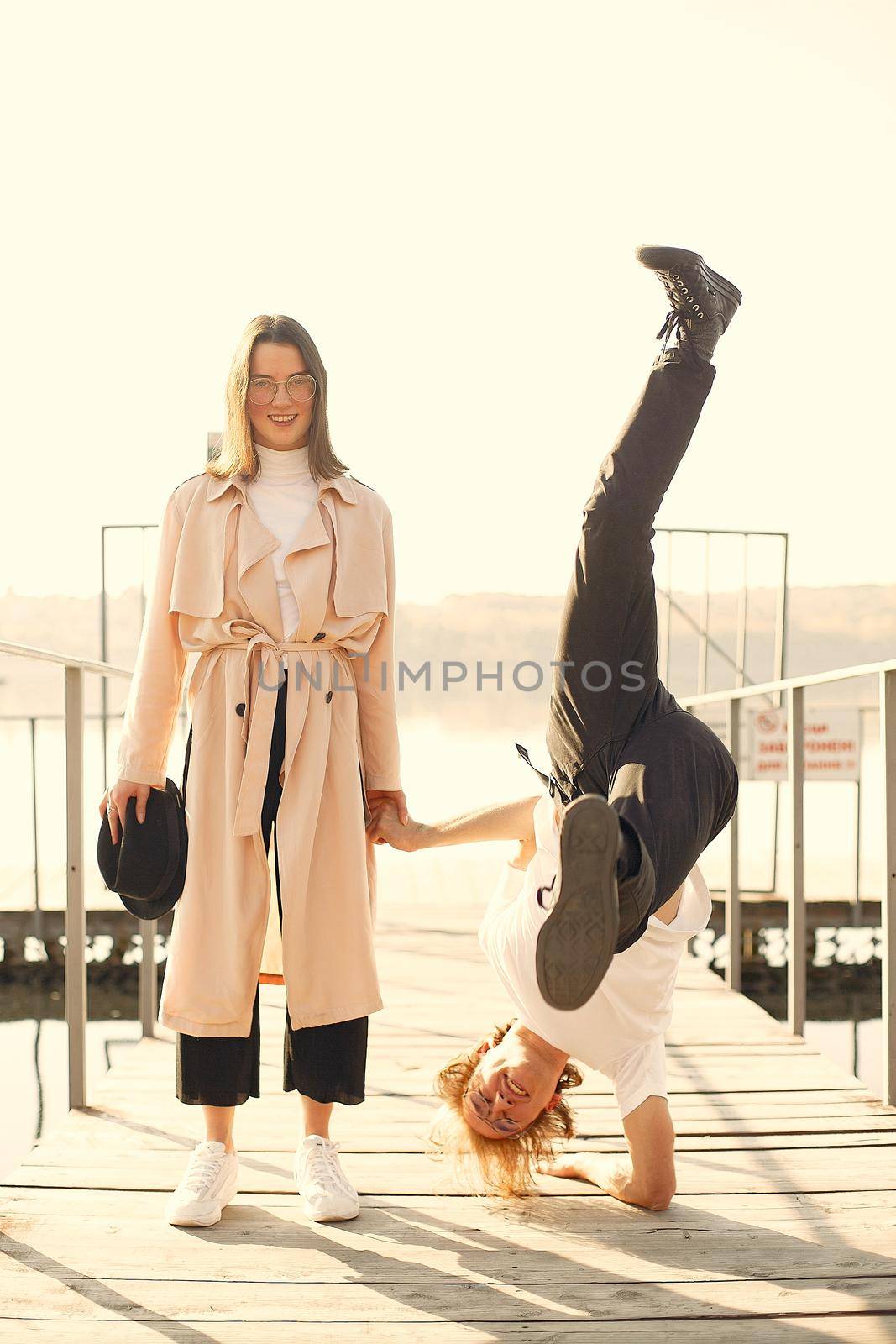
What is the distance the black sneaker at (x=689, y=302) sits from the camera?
72.0 inches

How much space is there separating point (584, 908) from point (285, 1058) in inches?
27.6

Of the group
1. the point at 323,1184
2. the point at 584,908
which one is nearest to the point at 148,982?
the point at 323,1184

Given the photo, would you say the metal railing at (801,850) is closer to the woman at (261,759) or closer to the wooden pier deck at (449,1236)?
the wooden pier deck at (449,1236)

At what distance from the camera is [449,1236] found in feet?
5.79

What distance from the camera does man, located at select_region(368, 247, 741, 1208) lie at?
1.84m

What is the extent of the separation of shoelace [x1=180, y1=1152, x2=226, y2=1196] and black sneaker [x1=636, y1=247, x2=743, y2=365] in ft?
4.83

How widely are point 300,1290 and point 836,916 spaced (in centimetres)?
571

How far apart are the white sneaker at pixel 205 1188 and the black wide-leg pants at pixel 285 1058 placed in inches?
3.4

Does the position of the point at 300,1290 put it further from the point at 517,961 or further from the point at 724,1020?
the point at 724,1020

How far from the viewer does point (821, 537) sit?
24391mm

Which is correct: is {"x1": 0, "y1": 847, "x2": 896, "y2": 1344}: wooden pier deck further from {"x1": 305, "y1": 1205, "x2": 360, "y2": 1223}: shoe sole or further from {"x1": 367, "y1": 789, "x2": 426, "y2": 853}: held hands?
{"x1": 367, "y1": 789, "x2": 426, "y2": 853}: held hands

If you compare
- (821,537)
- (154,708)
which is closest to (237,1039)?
(154,708)

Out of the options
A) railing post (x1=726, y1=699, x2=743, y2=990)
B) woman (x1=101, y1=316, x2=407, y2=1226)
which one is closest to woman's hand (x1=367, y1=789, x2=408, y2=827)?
woman (x1=101, y1=316, x2=407, y2=1226)

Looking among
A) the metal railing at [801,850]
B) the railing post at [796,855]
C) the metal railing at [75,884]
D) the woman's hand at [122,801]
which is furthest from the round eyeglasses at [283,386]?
the railing post at [796,855]
